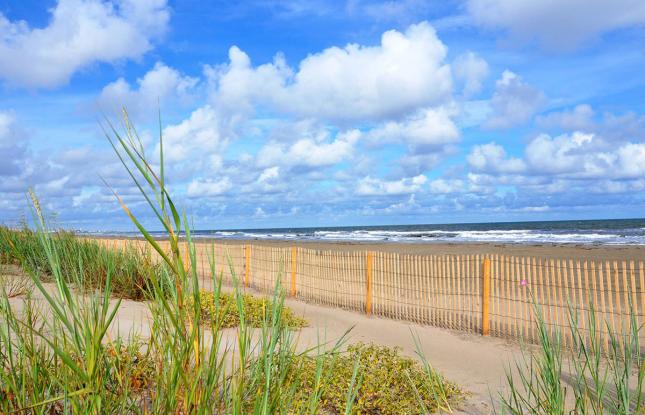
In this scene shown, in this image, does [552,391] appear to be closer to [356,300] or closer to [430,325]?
[430,325]

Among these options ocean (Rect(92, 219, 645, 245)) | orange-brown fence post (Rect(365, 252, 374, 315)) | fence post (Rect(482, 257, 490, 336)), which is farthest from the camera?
ocean (Rect(92, 219, 645, 245))

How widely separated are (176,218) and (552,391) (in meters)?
1.81

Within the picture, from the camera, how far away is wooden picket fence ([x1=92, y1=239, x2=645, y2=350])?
21.7 ft

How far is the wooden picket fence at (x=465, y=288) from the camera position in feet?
21.7

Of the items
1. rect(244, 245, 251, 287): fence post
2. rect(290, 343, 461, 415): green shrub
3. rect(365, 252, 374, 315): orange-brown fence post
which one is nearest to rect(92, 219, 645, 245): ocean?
rect(244, 245, 251, 287): fence post

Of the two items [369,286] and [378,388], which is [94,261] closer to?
[369,286]

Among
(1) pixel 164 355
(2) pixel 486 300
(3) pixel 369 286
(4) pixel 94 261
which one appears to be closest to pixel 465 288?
(2) pixel 486 300

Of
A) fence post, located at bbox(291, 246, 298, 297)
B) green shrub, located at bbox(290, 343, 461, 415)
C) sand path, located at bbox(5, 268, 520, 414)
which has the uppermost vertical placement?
fence post, located at bbox(291, 246, 298, 297)

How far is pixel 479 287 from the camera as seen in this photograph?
24.7ft

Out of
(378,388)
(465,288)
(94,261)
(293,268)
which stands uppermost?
(94,261)

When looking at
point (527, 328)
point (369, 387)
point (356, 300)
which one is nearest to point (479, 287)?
point (527, 328)

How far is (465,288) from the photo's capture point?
7.89m

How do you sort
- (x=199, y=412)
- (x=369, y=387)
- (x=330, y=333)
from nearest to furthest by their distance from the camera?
(x=199, y=412) < (x=369, y=387) < (x=330, y=333)

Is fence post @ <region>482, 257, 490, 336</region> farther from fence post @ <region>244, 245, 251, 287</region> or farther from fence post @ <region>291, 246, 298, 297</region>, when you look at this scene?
fence post @ <region>244, 245, 251, 287</region>
